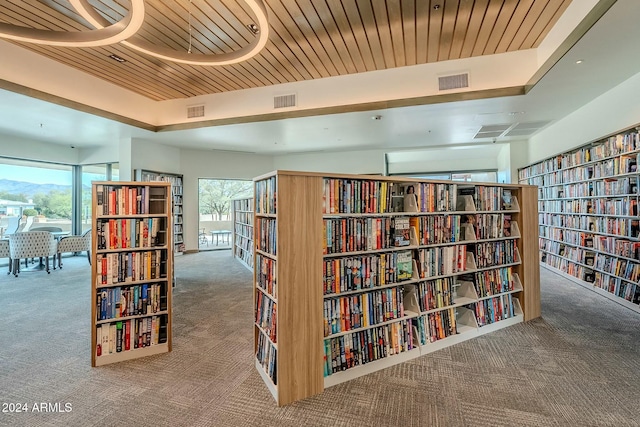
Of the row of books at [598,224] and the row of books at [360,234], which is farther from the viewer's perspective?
the row of books at [598,224]

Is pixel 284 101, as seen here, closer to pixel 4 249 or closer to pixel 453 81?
pixel 453 81

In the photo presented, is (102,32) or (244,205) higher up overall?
(102,32)

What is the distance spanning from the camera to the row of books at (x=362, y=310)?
229 cm

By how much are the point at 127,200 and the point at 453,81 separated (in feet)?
15.2

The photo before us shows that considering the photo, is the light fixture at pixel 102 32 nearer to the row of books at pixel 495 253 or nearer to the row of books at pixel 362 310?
the row of books at pixel 362 310

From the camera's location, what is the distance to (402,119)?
559 cm

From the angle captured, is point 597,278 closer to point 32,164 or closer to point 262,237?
point 262,237

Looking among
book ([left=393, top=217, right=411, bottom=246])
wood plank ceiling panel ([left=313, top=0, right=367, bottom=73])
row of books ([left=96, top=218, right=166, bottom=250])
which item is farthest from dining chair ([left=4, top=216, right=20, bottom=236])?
book ([left=393, top=217, right=411, bottom=246])

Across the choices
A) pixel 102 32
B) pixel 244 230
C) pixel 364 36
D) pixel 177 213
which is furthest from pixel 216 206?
pixel 102 32

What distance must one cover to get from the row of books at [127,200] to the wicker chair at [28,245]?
16.1 feet

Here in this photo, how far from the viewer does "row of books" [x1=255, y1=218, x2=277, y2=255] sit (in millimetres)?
2176

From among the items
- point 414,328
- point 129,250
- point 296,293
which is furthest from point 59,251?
point 414,328

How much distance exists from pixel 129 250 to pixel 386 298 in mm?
2339

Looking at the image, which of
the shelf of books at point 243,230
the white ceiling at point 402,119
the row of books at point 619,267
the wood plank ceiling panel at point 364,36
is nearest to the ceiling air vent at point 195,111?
the white ceiling at point 402,119
